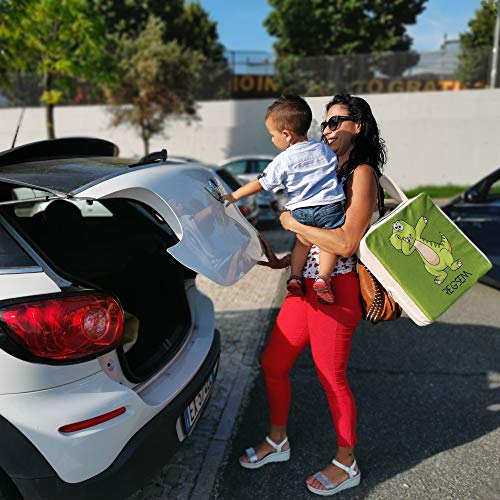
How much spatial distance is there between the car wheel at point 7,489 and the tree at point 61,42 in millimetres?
9196

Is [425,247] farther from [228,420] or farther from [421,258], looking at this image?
[228,420]

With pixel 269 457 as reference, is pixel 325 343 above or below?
above

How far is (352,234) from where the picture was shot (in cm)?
212

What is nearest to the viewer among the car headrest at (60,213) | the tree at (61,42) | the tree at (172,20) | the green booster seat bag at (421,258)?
the green booster seat bag at (421,258)

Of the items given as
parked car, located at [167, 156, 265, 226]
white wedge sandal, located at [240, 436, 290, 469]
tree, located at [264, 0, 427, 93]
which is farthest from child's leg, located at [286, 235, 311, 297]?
tree, located at [264, 0, 427, 93]

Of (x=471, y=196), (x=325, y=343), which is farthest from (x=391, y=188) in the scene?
(x=471, y=196)

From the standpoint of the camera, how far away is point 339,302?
2260 millimetres

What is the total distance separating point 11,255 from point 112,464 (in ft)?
2.81

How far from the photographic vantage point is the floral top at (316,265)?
227 cm

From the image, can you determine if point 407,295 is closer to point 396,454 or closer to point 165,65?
point 396,454

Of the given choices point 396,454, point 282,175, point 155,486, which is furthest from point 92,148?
point 396,454

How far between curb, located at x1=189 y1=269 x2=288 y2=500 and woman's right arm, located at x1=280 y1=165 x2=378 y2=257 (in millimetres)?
824

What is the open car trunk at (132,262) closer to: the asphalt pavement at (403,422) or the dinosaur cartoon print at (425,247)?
the asphalt pavement at (403,422)

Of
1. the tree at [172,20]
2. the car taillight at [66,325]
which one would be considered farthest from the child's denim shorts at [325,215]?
the tree at [172,20]
